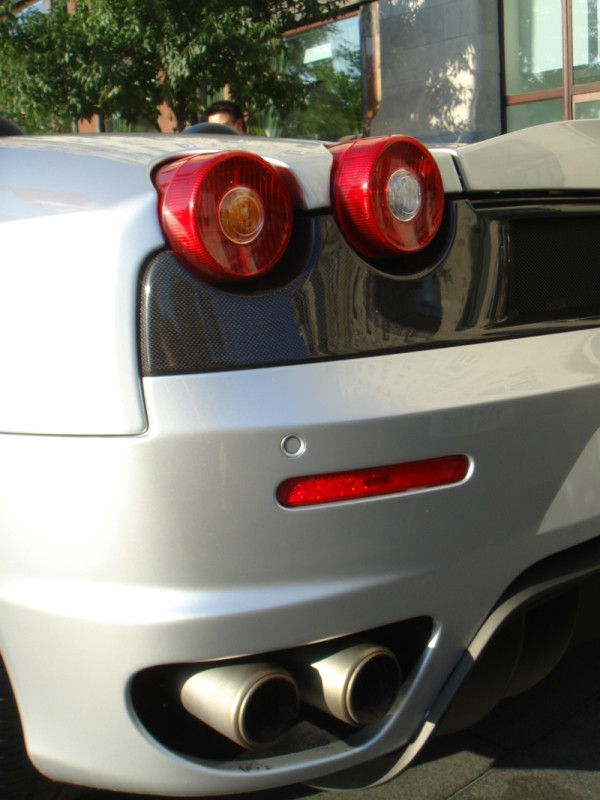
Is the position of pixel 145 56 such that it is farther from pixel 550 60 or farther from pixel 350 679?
pixel 350 679

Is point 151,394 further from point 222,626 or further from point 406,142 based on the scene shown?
point 406,142

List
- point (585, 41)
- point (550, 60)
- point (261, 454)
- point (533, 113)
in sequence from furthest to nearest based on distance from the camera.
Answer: point (533, 113), point (550, 60), point (585, 41), point (261, 454)

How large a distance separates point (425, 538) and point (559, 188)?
748 millimetres

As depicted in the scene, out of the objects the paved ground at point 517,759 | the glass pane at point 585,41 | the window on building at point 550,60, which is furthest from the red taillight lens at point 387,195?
the glass pane at point 585,41

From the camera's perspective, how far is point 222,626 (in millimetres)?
1470

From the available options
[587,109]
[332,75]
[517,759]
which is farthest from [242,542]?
[332,75]

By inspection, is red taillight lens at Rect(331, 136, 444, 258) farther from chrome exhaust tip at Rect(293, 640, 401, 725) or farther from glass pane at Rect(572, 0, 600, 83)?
glass pane at Rect(572, 0, 600, 83)

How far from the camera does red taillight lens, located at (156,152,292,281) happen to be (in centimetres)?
145

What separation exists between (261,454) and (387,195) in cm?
49

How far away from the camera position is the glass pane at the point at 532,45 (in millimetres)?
9820

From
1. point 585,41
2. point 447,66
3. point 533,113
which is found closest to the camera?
point 585,41

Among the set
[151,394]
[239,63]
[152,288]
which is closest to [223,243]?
[152,288]

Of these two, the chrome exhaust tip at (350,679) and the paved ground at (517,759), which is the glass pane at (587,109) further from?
the chrome exhaust tip at (350,679)

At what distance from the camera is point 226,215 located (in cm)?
147
